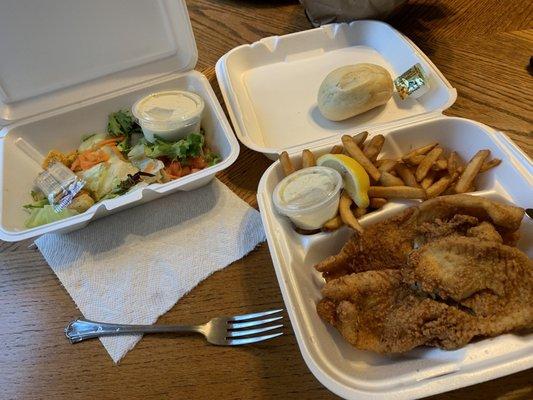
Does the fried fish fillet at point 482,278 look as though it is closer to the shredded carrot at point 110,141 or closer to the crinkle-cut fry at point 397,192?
the crinkle-cut fry at point 397,192

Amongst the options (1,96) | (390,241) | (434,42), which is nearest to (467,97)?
(434,42)

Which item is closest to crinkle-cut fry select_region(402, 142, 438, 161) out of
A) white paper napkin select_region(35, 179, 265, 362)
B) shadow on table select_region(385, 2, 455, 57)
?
white paper napkin select_region(35, 179, 265, 362)

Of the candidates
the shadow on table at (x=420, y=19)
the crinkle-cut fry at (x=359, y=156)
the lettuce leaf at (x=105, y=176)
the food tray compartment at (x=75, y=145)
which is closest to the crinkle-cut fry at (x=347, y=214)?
the crinkle-cut fry at (x=359, y=156)

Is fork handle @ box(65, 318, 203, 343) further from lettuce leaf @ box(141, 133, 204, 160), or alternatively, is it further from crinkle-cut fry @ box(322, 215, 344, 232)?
lettuce leaf @ box(141, 133, 204, 160)

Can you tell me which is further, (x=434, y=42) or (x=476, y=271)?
(x=434, y=42)

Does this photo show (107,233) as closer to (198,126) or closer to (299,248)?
(198,126)

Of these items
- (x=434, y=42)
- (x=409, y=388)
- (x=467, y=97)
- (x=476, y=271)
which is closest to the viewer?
(x=409, y=388)

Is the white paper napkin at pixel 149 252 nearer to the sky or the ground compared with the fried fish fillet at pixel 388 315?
nearer to the ground
